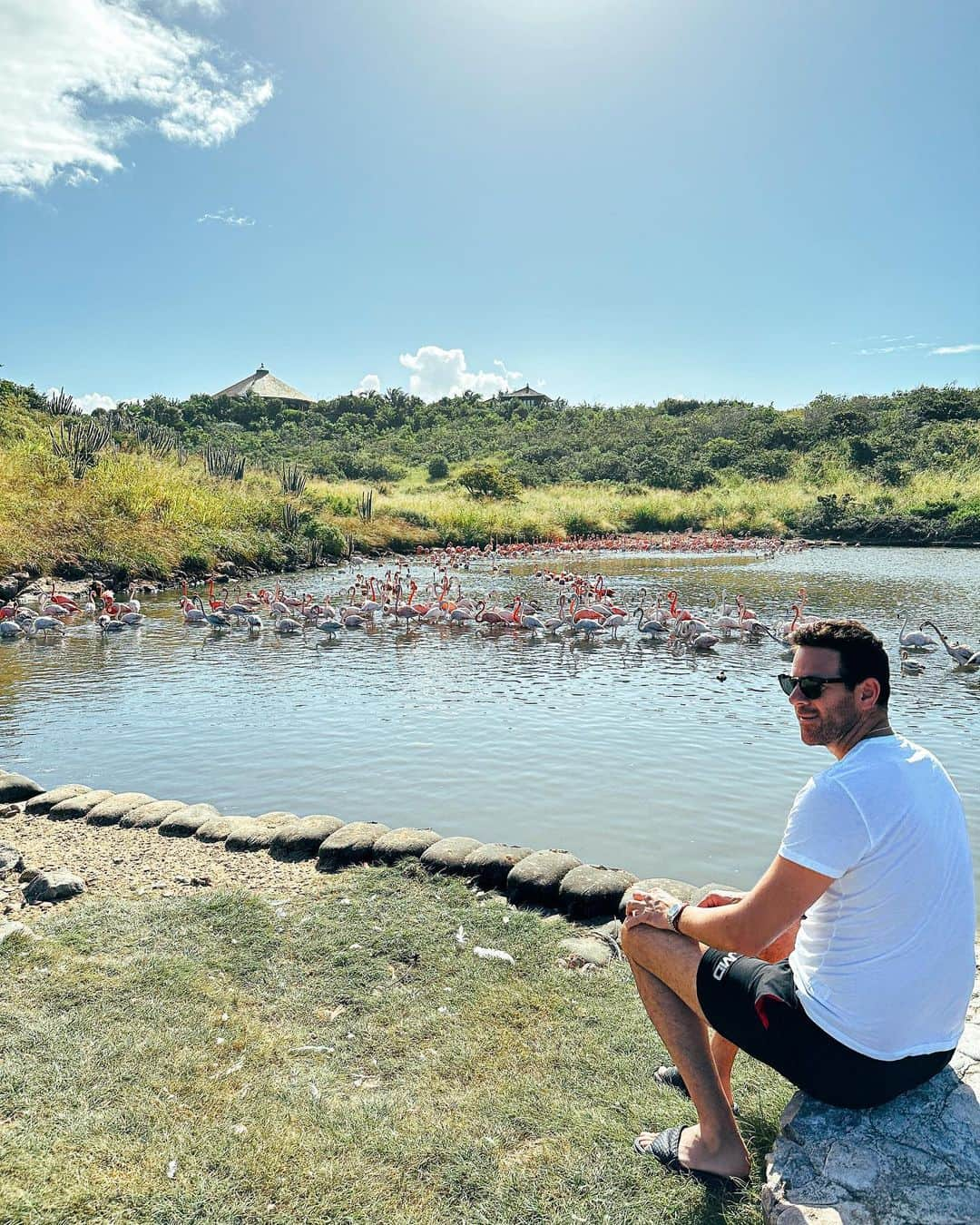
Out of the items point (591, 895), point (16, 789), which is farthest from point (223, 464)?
point (591, 895)

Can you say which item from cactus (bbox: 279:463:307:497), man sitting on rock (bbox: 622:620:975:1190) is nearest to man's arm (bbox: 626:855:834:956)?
man sitting on rock (bbox: 622:620:975:1190)

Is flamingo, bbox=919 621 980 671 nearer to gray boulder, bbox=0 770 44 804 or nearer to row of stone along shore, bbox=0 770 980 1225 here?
row of stone along shore, bbox=0 770 980 1225

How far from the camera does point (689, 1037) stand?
2641 mm

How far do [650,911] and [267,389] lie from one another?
2829 inches

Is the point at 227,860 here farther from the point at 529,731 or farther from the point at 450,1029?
the point at 529,731

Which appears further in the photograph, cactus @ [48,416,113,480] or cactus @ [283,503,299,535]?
cactus @ [283,503,299,535]

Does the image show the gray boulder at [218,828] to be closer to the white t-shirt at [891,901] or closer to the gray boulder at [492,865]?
the gray boulder at [492,865]

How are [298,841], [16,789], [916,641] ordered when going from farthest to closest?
[916,641]
[16,789]
[298,841]

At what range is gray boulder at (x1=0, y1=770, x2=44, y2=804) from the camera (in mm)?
6488

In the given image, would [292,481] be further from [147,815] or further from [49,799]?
[147,815]

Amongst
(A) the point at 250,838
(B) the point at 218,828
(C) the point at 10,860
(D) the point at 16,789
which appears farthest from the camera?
(D) the point at 16,789

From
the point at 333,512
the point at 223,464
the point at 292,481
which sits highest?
the point at 223,464

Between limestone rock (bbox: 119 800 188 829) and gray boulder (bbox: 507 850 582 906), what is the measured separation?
258cm

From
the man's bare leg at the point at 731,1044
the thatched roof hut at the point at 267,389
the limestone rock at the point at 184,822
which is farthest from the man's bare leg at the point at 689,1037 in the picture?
the thatched roof hut at the point at 267,389
